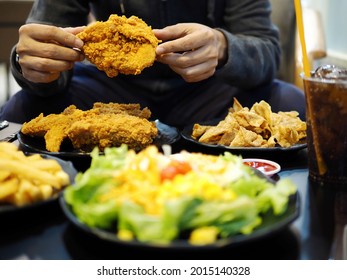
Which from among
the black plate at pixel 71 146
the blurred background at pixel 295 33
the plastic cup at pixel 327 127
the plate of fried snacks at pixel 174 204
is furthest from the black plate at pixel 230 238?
the blurred background at pixel 295 33

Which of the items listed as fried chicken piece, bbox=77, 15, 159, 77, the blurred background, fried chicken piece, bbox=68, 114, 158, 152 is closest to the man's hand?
fried chicken piece, bbox=77, 15, 159, 77

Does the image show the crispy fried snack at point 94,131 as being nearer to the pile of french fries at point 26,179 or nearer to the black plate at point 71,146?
the black plate at point 71,146

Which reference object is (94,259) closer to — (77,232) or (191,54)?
(77,232)

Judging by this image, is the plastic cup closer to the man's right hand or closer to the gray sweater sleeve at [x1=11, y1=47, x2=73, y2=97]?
the man's right hand

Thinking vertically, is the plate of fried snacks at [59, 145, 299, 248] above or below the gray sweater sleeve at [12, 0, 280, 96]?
above

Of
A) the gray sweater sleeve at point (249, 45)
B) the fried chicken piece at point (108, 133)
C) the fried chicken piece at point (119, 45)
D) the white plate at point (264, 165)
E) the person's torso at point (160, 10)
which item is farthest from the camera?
the person's torso at point (160, 10)
